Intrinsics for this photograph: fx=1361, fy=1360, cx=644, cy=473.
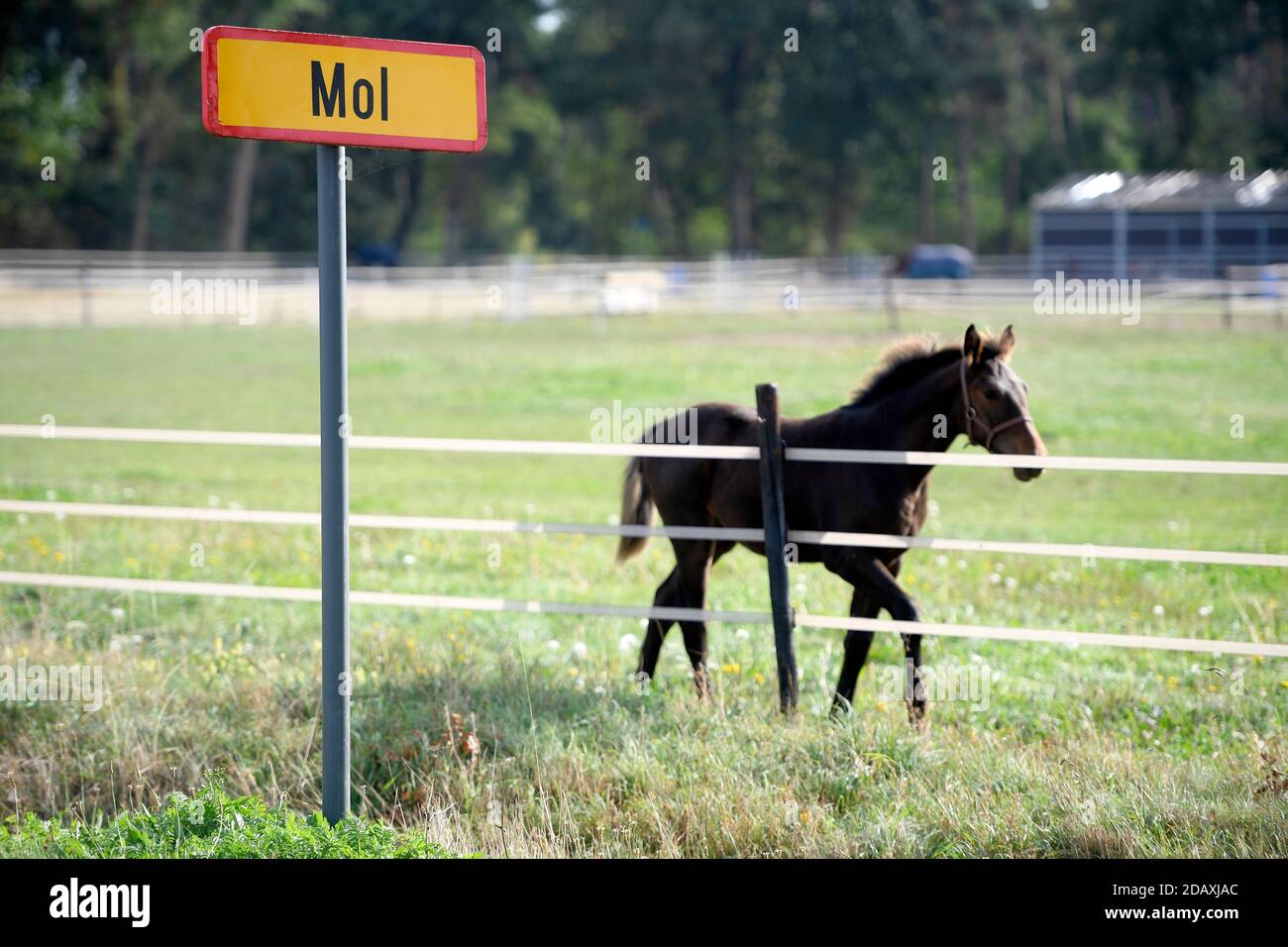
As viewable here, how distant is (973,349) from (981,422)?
295mm

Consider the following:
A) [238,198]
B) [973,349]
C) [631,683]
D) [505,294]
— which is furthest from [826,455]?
[238,198]

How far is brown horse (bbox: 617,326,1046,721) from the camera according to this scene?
215 inches

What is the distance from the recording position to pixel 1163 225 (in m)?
46.3

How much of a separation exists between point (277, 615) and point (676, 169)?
56.9 metres

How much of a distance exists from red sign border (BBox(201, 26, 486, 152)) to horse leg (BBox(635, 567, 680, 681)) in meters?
2.74

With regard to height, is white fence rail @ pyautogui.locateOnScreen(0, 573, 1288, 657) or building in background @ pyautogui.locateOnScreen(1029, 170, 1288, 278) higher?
building in background @ pyautogui.locateOnScreen(1029, 170, 1288, 278)

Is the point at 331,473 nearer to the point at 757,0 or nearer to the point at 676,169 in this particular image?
the point at 757,0

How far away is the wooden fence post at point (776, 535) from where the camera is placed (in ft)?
17.9

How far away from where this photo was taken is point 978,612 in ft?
25.0
